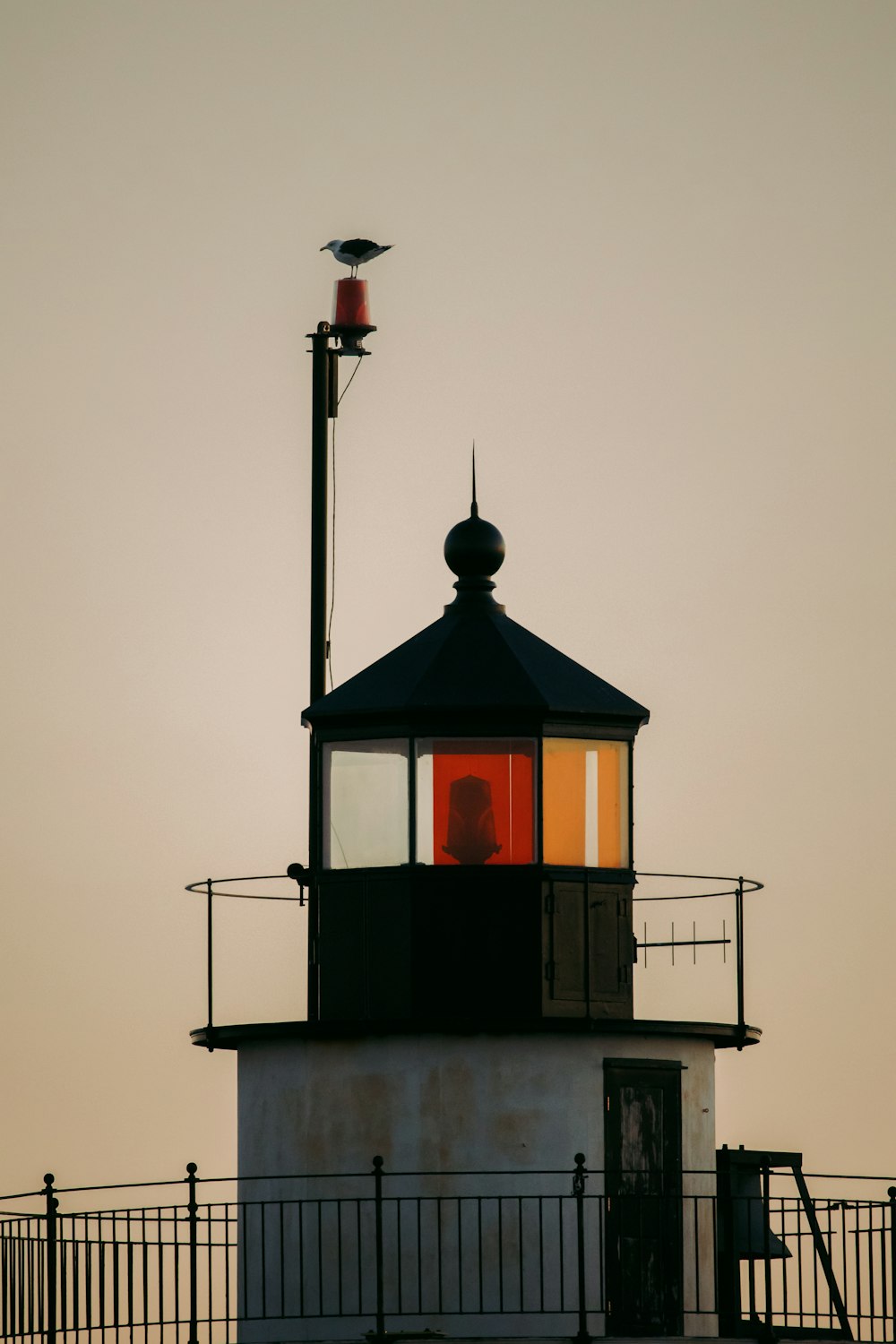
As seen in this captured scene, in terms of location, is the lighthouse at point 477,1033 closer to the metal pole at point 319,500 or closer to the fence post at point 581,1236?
the fence post at point 581,1236

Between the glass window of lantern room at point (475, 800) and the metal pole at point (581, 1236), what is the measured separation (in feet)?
8.04

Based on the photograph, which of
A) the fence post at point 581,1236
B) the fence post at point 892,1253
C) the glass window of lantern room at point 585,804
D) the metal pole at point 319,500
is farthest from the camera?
the metal pole at point 319,500

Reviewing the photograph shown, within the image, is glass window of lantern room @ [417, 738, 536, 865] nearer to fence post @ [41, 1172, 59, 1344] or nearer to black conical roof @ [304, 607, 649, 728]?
black conical roof @ [304, 607, 649, 728]

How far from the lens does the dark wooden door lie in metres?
22.7

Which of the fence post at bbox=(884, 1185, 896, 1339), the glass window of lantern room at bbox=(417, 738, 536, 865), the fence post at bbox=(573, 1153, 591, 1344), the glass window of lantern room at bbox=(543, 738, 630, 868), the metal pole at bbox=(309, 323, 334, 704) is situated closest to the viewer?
the fence post at bbox=(573, 1153, 591, 1344)

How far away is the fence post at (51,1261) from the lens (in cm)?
2225

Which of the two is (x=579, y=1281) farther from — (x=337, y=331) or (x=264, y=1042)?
(x=337, y=331)

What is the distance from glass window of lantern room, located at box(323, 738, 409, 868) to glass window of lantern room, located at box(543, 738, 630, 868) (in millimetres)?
1081

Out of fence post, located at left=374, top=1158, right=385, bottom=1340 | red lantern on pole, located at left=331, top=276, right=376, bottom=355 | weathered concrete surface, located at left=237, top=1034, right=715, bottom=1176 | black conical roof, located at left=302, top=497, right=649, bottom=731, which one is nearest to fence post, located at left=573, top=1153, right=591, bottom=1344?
weathered concrete surface, located at left=237, top=1034, right=715, bottom=1176

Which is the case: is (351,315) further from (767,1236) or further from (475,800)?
(767,1236)

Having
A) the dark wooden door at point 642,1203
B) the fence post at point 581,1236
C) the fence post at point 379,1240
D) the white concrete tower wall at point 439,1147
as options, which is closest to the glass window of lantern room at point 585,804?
the white concrete tower wall at point 439,1147

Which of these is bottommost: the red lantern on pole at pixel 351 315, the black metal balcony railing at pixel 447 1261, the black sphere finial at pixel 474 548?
the black metal balcony railing at pixel 447 1261

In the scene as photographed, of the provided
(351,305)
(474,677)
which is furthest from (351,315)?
(474,677)

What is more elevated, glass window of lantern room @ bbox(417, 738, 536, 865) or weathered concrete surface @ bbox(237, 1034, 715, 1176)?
glass window of lantern room @ bbox(417, 738, 536, 865)
